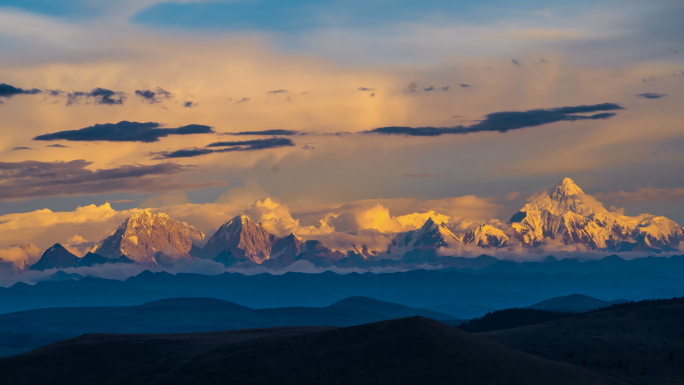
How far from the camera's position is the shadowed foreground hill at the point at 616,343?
501 feet

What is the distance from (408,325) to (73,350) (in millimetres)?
71807

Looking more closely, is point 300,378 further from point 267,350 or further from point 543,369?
point 543,369

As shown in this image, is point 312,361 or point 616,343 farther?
point 616,343

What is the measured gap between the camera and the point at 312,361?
158m

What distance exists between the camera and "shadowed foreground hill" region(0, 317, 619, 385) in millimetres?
141625

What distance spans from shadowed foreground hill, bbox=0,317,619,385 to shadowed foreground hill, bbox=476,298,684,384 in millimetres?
14140

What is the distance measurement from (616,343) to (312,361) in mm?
58419

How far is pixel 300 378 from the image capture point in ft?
490

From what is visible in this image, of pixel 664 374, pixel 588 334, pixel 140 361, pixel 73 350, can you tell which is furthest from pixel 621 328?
pixel 73 350

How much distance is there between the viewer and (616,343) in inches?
6683

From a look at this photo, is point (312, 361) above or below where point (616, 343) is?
above

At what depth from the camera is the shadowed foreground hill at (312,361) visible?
14162 cm

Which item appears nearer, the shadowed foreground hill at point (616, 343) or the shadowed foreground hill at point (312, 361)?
the shadowed foreground hill at point (312, 361)

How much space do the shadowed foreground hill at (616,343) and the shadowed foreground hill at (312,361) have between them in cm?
1414
